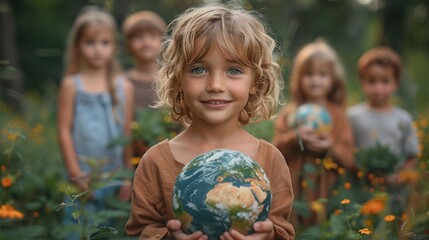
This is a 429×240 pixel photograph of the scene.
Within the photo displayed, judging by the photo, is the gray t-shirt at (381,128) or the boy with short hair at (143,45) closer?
the gray t-shirt at (381,128)

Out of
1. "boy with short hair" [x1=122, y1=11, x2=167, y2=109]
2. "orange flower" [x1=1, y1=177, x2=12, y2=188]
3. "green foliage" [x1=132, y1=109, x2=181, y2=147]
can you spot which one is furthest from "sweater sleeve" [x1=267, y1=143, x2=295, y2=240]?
"boy with short hair" [x1=122, y1=11, x2=167, y2=109]

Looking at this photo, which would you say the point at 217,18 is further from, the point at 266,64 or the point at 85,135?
the point at 85,135

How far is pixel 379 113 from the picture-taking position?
Result: 621cm

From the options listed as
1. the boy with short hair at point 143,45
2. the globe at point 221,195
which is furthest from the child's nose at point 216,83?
the boy with short hair at point 143,45

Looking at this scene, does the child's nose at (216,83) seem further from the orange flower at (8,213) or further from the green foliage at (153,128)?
the green foliage at (153,128)

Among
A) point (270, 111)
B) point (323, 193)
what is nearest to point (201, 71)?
point (270, 111)

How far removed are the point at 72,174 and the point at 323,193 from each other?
1.93 m

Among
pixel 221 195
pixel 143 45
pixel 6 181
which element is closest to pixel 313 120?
pixel 143 45

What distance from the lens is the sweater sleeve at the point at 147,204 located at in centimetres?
296

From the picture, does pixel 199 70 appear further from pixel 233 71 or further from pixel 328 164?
pixel 328 164

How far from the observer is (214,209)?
2.63 m

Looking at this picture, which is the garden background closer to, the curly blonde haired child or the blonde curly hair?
the curly blonde haired child

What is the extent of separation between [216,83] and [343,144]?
284 centimetres

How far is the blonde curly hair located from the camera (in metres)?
2.93
